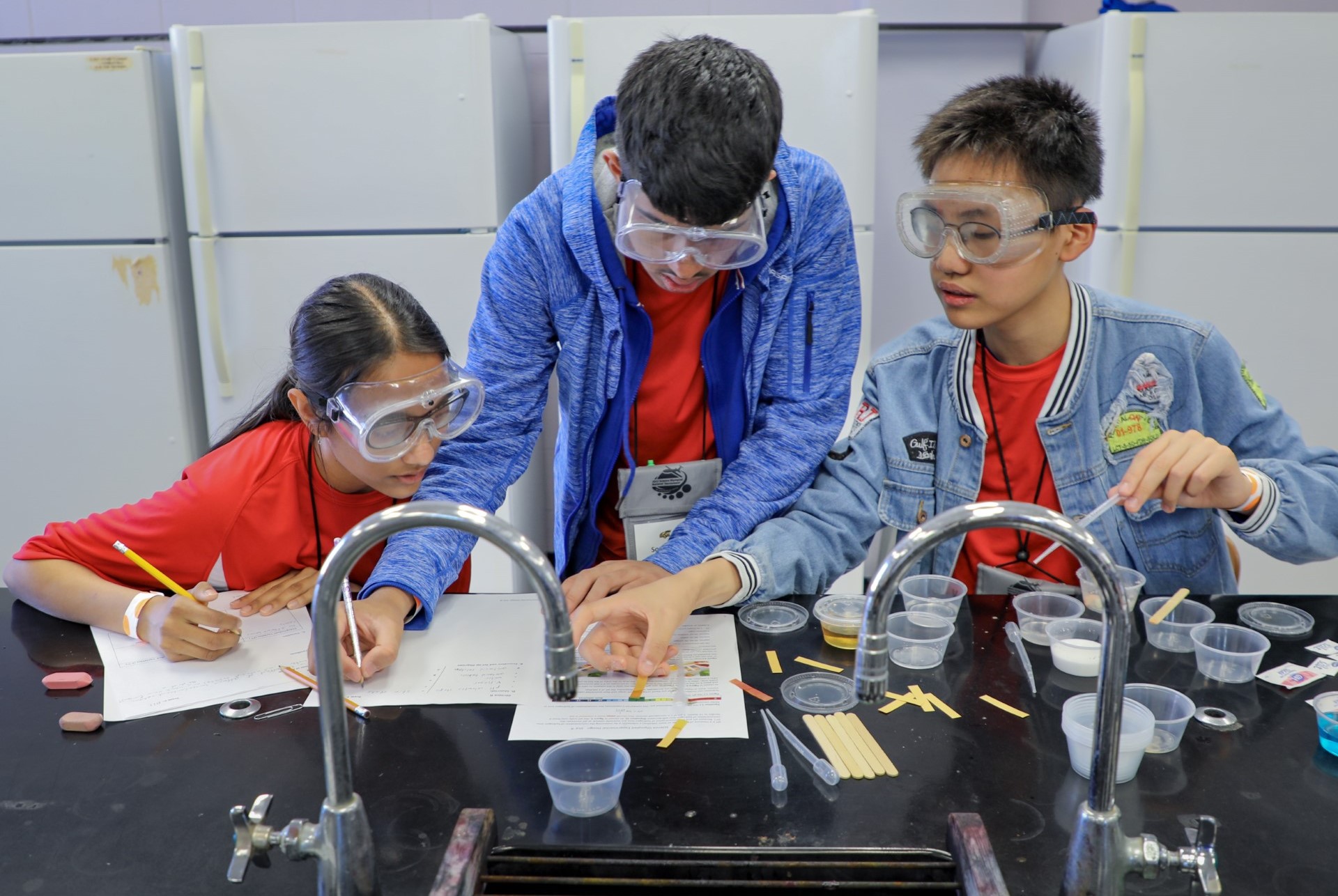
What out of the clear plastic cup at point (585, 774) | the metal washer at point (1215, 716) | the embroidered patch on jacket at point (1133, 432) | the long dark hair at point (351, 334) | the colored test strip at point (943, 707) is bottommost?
the metal washer at point (1215, 716)

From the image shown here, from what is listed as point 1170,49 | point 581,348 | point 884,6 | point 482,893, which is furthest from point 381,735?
point 884,6

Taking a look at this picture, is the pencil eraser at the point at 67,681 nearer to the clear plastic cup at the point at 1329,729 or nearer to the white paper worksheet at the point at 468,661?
the white paper worksheet at the point at 468,661

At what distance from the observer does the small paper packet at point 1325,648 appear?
4.33 feet

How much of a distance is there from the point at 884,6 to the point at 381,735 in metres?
2.83

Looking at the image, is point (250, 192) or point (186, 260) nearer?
point (250, 192)

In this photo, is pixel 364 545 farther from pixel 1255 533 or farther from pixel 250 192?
pixel 250 192

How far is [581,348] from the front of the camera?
1623 millimetres

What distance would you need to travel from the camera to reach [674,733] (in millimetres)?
1139

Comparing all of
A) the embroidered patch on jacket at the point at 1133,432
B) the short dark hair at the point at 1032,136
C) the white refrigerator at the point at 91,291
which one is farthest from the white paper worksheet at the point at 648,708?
the white refrigerator at the point at 91,291

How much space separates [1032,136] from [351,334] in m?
1.11

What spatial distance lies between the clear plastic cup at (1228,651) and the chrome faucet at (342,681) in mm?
893

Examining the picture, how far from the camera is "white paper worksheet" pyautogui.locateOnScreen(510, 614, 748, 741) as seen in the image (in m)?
1.15

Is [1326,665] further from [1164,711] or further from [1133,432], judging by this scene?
[1133,432]

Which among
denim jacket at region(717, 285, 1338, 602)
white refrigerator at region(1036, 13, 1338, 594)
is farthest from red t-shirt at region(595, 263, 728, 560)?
white refrigerator at region(1036, 13, 1338, 594)
